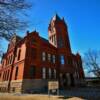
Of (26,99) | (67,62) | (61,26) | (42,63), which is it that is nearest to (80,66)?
(67,62)

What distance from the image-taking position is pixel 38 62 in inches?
1039

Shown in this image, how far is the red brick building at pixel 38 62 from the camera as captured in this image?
24.3 meters

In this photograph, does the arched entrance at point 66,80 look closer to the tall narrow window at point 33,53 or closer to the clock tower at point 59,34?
the clock tower at point 59,34

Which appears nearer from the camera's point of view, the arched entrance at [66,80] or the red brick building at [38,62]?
the red brick building at [38,62]

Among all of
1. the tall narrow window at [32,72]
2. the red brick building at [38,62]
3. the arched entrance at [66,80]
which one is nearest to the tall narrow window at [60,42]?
the red brick building at [38,62]

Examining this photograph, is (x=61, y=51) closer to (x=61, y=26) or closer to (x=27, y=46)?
(x=61, y=26)

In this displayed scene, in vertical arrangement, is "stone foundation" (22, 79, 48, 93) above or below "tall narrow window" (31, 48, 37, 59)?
below

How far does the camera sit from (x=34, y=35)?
27.4 metres

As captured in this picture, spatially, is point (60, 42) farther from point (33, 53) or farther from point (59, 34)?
point (33, 53)

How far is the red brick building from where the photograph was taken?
2427 centimetres

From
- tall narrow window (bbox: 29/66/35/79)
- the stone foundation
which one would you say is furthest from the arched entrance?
tall narrow window (bbox: 29/66/35/79)

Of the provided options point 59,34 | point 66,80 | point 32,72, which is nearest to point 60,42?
point 59,34

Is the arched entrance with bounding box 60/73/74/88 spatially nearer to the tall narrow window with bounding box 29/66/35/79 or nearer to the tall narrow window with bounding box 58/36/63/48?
the tall narrow window with bounding box 58/36/63/48

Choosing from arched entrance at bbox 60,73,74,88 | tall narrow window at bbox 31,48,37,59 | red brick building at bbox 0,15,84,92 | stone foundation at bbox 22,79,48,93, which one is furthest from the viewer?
arched entrance at bbox 60,73,74,88
